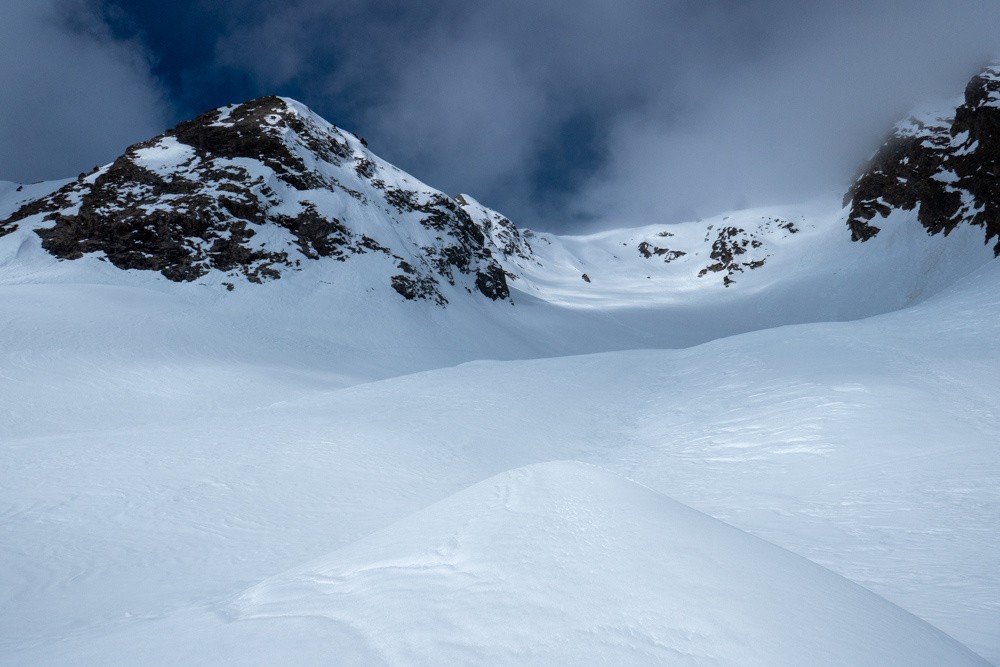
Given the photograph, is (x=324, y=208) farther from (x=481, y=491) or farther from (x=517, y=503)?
(x=517, y=503)

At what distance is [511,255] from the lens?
315 feet

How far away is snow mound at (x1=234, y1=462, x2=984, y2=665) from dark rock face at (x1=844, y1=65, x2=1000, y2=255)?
46.7 m

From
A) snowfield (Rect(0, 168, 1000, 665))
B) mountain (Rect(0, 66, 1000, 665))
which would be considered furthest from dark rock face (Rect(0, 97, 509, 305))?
snowfield (Rect(0, 168, 1000, 665))

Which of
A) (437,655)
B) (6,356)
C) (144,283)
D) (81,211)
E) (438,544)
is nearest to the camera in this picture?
(437,655)

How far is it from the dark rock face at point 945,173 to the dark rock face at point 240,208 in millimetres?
41359

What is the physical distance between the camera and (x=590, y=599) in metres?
2.33

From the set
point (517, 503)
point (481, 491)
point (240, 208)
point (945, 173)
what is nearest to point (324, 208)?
point (240, 208)

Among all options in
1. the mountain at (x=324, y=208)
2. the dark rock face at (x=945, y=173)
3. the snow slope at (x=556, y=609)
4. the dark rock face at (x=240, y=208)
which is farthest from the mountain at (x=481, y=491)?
the dark rock face at (x=945, y=173)

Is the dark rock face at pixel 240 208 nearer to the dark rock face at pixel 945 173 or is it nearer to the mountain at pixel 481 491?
the mountain at pixel 481 491

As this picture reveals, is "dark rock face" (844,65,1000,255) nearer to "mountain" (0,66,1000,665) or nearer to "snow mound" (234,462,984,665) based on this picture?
"mountain" (0,66,1000,665)

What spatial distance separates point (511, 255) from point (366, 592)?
95200 millimetres

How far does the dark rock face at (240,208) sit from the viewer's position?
1208 inches

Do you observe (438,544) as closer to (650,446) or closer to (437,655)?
(437,655)

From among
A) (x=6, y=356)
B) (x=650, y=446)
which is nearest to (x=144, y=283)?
(x=6, y=356)
